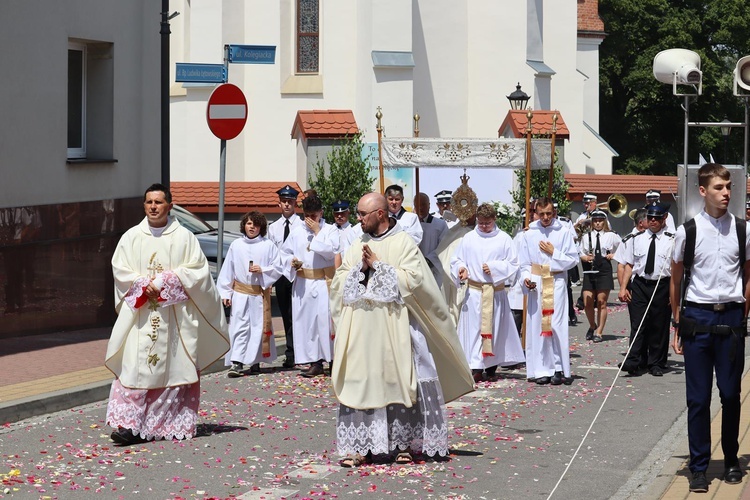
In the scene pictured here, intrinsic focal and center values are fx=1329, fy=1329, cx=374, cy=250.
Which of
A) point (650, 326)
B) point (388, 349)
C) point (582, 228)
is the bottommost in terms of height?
point (650, 326)

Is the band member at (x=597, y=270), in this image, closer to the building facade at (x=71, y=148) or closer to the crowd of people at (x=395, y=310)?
the crowd of people at (x=395, y=310)

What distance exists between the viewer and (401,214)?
14844 millimetres

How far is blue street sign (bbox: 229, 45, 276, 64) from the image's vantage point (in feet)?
52.8

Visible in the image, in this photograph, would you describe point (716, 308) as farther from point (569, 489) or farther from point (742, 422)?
point (742, 422)

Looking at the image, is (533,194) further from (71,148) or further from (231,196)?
(71,148)

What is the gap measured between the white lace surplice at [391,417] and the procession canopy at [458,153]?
8.66 meters

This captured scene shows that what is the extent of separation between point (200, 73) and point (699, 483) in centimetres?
976

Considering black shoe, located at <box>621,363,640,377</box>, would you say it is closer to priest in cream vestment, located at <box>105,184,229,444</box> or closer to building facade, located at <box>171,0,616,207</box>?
priest in cream vestment, located at <box>105,184,229,444</box>

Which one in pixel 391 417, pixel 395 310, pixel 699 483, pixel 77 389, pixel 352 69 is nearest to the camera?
pixel 699 483

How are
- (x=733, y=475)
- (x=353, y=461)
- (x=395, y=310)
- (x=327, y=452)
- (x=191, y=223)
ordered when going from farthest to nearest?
1. (x=191, y=223)
2. (x=327, y=452)
3. (x=395, y=310)
4. (x=353, y=461)
5. (x=733, y=475)

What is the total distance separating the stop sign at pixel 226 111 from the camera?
1597cm

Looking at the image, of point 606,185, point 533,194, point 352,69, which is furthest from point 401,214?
point 606,185

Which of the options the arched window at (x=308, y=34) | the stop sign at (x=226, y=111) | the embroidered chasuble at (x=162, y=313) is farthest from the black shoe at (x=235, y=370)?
the arched window at (x=308, y=34)

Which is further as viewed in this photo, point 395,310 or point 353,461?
point 395,310
